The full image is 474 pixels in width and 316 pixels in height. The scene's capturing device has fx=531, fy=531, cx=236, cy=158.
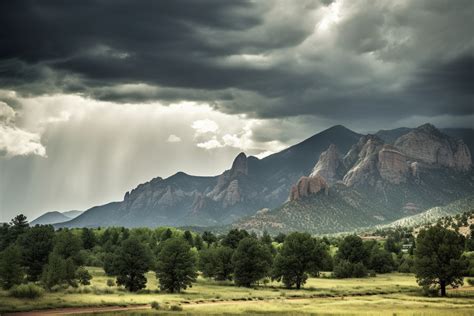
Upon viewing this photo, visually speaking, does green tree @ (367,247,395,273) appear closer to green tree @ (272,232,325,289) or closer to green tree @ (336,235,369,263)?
green tree @ (336,235,369,263)

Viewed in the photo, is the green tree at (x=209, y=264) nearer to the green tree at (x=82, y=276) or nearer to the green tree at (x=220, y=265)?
the green tree at (x=220, y=265)

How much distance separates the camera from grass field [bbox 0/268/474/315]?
74.4 meters

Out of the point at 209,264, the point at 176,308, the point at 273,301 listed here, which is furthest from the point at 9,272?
the point at 209,264

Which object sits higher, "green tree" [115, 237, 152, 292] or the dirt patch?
"green tree" [115, 237, 152, 292]

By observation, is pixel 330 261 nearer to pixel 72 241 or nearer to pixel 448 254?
pixel 448 254

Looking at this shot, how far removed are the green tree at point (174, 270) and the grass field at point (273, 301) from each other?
272 cm

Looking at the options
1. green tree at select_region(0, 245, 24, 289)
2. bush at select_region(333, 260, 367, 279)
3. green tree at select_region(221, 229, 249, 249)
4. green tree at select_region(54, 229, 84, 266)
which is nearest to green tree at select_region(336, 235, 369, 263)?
bush at select_region(333, 260, 367, 279)

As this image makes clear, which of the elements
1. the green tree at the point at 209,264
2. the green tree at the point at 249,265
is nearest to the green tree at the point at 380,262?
the green tree at the point at 209,264

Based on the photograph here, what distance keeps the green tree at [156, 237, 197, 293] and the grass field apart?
107 inches

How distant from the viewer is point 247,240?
128 metres

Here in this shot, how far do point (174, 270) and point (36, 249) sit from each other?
3871 cm

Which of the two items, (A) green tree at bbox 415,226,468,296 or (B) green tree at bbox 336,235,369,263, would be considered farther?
(B) green tree at bbox 336,235,369,263

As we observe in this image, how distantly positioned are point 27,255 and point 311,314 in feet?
254

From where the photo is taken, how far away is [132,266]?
108 meters
